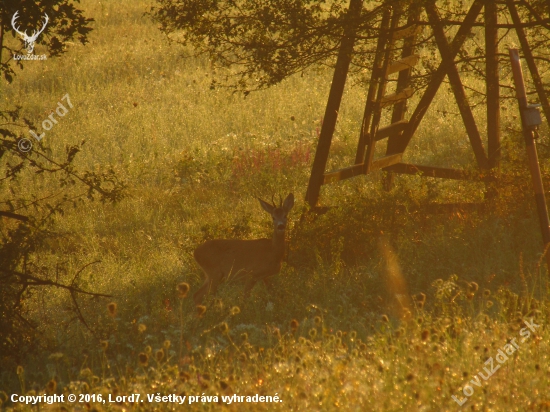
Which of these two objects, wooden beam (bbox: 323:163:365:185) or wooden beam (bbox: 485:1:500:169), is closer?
wooden beam (bbox: 485:1:500:169)

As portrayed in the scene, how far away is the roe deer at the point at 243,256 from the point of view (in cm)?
834

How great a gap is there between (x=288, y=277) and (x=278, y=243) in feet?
1.37

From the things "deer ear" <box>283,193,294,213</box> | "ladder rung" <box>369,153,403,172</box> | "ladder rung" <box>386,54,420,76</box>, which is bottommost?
"deer ear" <box>283,193,294,213</box>

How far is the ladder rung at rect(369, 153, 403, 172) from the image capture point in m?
10.2

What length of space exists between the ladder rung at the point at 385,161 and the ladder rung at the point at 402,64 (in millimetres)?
1271

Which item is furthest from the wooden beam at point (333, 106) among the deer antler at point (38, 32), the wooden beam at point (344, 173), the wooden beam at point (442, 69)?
the deer antler at point (38, 32)

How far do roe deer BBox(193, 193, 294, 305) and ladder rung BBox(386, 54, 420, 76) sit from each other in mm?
2538

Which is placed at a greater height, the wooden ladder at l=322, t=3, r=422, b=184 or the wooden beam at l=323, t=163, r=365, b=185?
the wooden ladder at l=322, t=3, r=422, b=184

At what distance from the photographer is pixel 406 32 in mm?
9586
